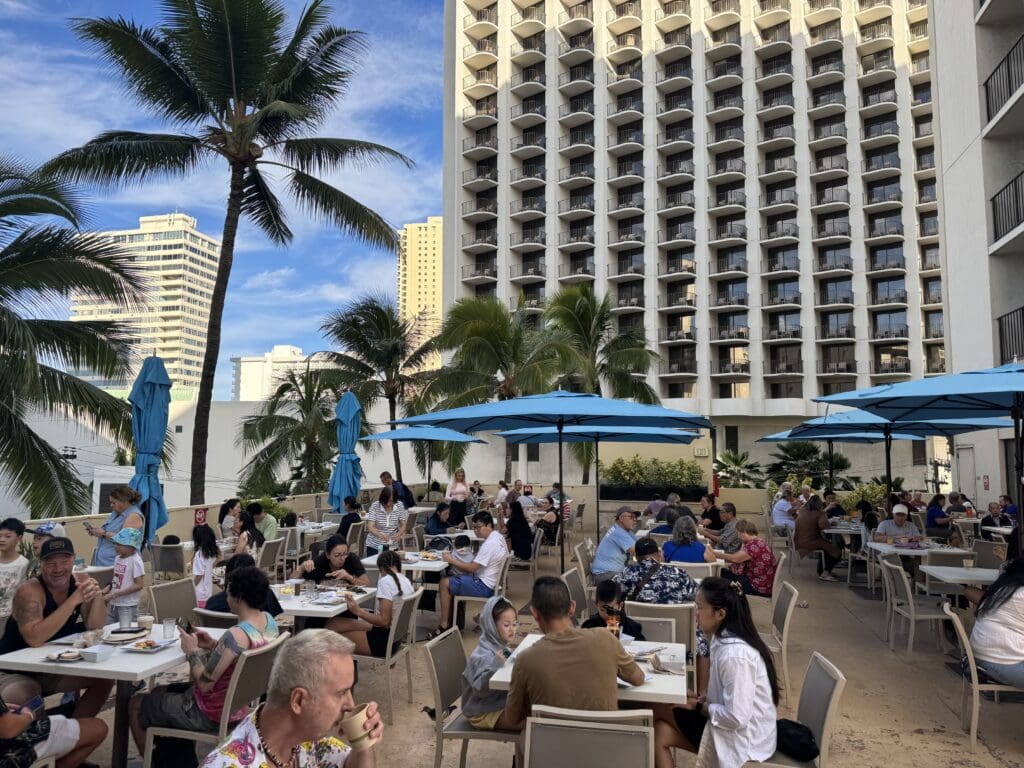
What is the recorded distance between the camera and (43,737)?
145 inches

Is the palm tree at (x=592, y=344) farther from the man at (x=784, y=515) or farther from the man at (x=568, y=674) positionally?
the man at (x=568, y=674)

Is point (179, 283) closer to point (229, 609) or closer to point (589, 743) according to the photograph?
point (229, 609)

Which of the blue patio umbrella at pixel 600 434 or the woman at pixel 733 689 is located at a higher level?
the blue patio umbrella at pixel 600 434

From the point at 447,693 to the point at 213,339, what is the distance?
1117 cm

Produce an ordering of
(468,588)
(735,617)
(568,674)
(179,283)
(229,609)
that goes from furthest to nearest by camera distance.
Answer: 1. (179,283)
2. (468,588)
3. (229,609)
4. (735,617)
5. (568,674)

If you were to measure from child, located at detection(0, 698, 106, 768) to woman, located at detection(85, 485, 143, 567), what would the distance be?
11.4 feet

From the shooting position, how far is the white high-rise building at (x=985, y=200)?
16484 millimetres

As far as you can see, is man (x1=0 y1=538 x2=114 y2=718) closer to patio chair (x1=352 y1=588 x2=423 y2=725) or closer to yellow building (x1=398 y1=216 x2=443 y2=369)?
patio chair (x1=352 y1=588 x2=423 y2=725)

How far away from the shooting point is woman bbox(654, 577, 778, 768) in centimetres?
366

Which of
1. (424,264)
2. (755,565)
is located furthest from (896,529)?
(424,264)

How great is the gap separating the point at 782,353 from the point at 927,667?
39.7 meters

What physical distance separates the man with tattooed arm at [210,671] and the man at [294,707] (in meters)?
1.97

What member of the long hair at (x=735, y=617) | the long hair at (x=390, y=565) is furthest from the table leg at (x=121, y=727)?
the long hair at (x=735, y=617)

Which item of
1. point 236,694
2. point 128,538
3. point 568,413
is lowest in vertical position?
point 236,694
